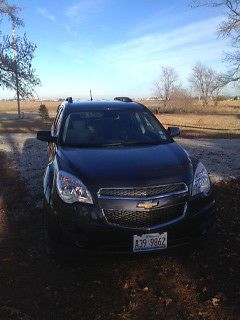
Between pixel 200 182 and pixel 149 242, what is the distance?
2.88 ft

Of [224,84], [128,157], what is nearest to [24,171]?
[128,157]

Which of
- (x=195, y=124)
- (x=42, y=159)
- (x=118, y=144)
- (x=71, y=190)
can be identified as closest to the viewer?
(x=71, y=190)

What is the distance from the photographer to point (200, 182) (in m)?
4.29

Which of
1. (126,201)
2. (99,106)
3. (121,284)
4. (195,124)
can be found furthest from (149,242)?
(195,124)

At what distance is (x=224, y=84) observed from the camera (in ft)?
108

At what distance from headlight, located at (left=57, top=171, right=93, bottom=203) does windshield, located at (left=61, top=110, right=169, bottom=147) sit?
974 millimetres

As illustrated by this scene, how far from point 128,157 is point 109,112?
5.00 ft

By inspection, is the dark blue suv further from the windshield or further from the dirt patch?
the dirt patch

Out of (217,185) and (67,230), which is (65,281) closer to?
(67,230)

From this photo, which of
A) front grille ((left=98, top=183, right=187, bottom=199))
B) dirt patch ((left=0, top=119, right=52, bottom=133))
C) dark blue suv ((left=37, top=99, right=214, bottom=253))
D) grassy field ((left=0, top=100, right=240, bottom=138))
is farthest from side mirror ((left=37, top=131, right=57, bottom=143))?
dirt patch ((left=0, top=119, right=52, bottom=133))

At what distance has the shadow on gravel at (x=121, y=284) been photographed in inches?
140

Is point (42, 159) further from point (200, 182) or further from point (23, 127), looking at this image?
point (23, 127)

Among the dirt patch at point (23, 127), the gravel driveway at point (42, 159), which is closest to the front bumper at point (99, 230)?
the gravel driveway at point (42, 159)

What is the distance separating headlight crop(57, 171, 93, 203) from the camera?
155 inches
